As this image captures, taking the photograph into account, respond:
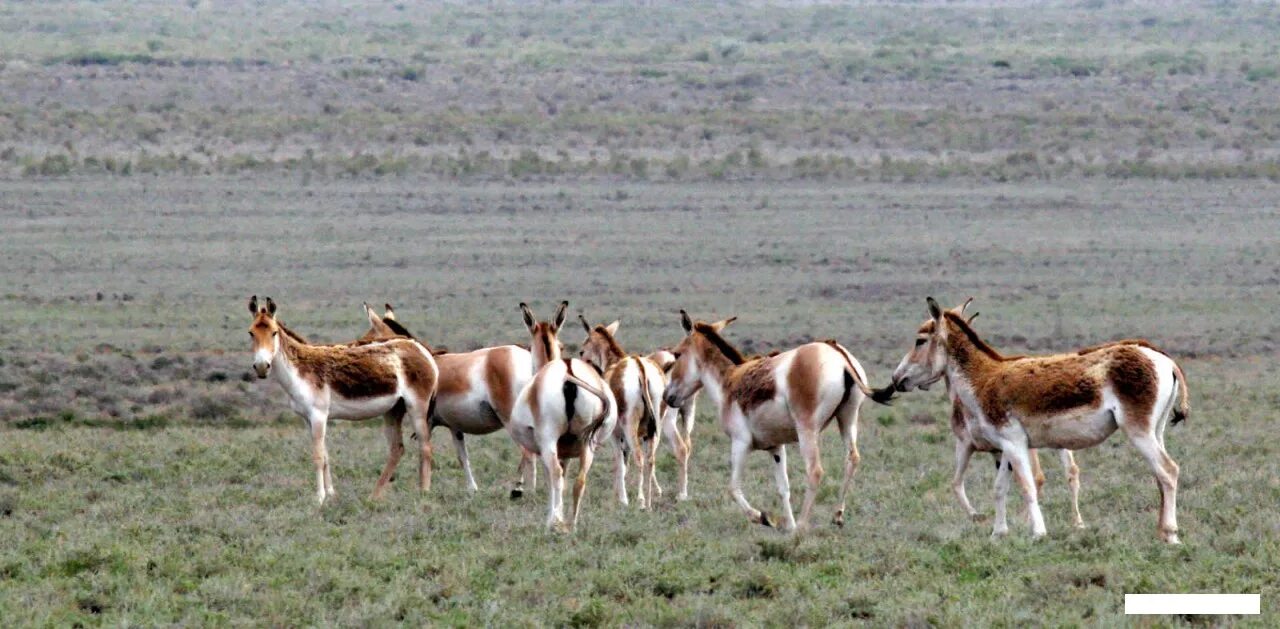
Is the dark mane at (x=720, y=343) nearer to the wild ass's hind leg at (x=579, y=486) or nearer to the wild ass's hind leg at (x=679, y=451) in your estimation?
the wild ass's hind leg at (x=679, y=451)

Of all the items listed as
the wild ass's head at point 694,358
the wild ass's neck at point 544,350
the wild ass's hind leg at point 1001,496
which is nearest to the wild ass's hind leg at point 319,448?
the wild ass's neck at point 544,350

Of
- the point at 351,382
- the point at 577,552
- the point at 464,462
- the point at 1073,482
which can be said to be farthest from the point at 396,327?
the point at 1073,482

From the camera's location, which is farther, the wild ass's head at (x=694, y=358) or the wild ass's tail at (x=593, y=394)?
the wild ass's head at (x=694, y=358)

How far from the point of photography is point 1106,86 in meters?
72.7

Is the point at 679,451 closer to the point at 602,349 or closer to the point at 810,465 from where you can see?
the point at 602,349

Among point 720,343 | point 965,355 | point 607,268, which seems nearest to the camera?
point 965,355

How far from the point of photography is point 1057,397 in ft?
42.4

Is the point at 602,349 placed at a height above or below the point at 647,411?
above

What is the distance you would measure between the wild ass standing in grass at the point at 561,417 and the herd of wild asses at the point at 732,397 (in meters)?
0.01

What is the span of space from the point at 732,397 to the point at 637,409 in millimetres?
1364

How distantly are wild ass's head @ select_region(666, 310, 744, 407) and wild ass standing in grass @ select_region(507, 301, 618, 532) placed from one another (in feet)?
4.21

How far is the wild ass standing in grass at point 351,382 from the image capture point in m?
15.9

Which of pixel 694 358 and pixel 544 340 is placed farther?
pixel 544 340

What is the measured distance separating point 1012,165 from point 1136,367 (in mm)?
43960
